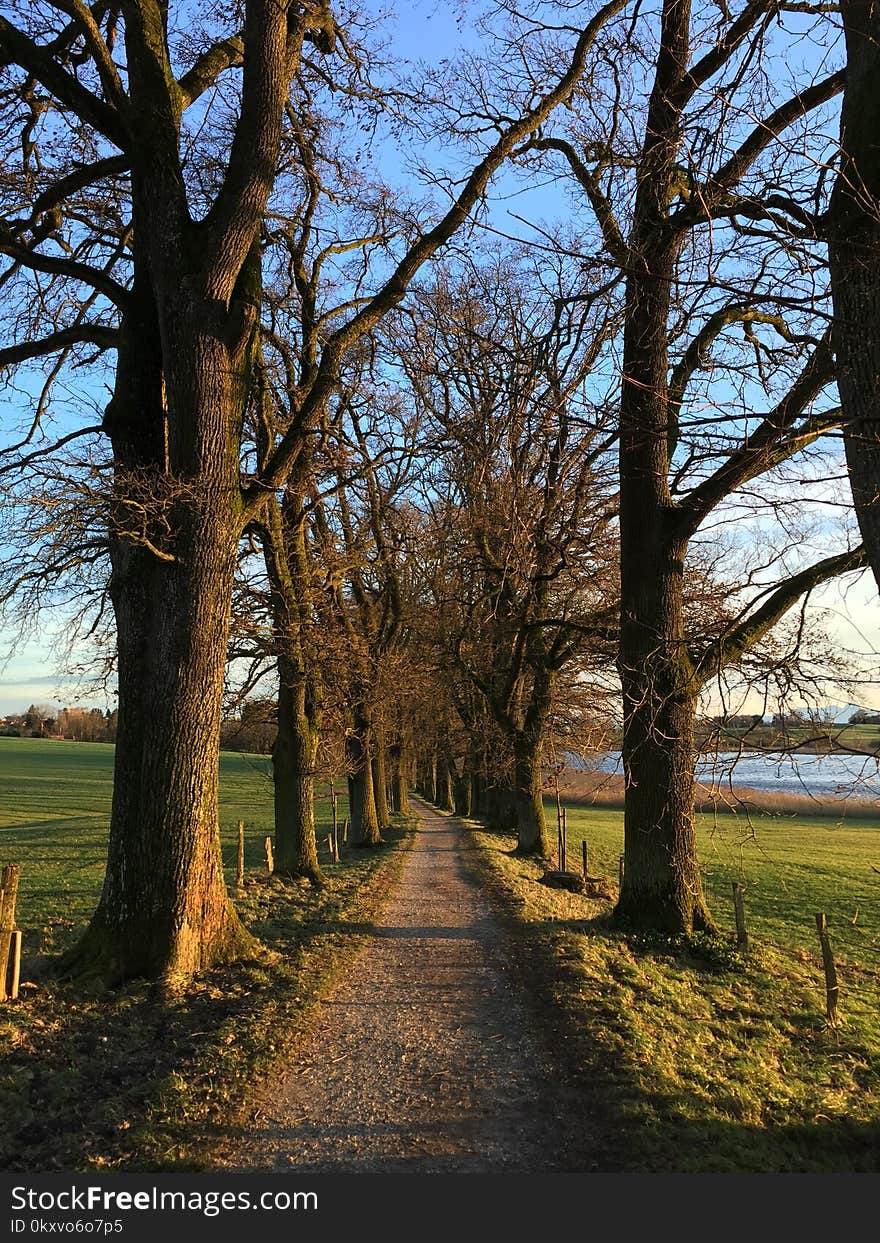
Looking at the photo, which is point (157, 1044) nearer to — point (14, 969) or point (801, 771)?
point (14, 969)

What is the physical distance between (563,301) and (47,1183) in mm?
5984

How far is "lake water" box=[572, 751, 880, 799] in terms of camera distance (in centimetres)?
422

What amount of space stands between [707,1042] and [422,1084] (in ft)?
7.97

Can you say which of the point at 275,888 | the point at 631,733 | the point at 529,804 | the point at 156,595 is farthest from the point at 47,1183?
the point at 529,804

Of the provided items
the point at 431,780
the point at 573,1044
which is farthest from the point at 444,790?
the point at 573,1044

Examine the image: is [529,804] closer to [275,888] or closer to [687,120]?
[275,888]

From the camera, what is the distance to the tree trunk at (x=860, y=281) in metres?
3.68

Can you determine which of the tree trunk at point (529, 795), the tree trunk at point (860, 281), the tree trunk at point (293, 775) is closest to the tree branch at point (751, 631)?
the tree trunk at point (860, 281)

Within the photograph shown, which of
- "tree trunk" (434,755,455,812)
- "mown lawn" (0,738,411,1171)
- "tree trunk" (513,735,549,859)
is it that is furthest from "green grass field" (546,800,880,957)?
"tree trunk" (434,755,455,812)

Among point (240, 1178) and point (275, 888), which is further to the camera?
point (275, 888)

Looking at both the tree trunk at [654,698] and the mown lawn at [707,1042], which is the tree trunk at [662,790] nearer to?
the tree trunk at [654,698]

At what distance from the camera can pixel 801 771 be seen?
505cm

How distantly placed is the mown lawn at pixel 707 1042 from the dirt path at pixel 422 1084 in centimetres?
31

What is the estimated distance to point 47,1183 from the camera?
381 cm
